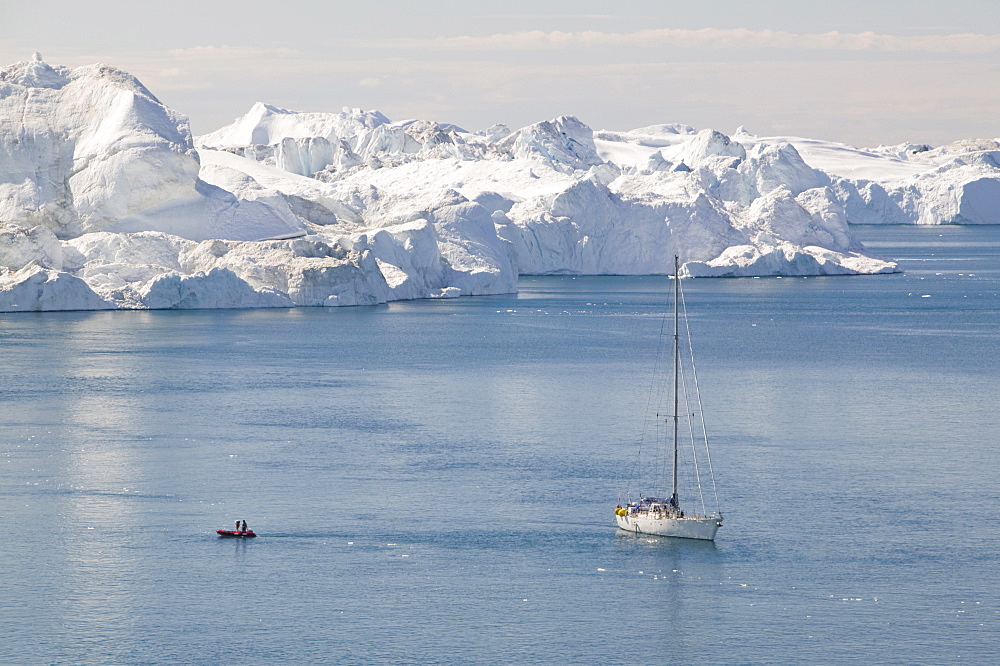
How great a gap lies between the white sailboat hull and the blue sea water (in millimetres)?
318

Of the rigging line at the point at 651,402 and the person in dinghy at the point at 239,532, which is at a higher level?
the rigging line at the point at 651,402

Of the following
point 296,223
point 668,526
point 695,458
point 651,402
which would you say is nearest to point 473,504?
point 668,526

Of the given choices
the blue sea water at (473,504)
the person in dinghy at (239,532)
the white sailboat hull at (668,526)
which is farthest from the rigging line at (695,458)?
the person in dinghy at (239,532)

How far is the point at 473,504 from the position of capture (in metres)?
33.7

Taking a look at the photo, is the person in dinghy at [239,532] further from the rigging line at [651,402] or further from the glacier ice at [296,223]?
the glacier ice at [296,223]

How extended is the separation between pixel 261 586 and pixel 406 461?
36.0 ft

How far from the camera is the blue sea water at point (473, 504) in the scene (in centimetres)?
2541

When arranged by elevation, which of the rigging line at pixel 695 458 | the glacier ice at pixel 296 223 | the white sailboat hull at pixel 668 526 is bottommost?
the white sailboat hull at pixel 668 526

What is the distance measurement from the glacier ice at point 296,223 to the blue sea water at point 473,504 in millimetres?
12438

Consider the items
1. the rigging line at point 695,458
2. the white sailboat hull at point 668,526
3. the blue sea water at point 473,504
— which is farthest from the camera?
the rigging line at point 695,458

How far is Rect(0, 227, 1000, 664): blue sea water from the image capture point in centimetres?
2541

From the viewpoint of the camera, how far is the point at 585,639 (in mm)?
25156

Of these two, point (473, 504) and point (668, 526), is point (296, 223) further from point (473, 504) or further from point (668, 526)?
point (668, 526)

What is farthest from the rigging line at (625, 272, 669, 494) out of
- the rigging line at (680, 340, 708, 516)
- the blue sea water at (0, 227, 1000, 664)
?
the rigging line at (680, 340, 708, 516)
